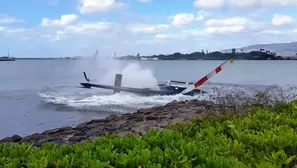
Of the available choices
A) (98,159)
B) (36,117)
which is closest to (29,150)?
(98,159)

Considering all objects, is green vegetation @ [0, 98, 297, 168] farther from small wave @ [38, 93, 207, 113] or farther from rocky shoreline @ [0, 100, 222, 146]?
small wave @ [38, 93, 207, 113]

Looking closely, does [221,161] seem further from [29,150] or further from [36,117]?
[36,117]

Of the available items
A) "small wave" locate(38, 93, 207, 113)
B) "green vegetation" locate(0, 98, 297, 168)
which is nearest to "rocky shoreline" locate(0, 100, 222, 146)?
"green vegetation" locate(0, 98, 297, 168)

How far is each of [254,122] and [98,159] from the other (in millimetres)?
2539

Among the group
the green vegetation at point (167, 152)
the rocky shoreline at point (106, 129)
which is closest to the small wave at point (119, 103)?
the rocky shoreline at point (106, 129)

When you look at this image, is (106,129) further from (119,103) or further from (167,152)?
(119,103)

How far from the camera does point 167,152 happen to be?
3.29 meters

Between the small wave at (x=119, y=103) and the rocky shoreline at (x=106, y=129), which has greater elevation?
the rocky shoreline at (x=106, y=129)

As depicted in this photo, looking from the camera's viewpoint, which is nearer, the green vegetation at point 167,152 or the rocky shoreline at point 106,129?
the green vegetation at point 167,152

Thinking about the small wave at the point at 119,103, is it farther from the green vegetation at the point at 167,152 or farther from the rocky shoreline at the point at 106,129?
the green vegetation at the point at 167,152

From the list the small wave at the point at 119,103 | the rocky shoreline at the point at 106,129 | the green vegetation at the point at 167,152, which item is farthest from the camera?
the small wave at the point at 119,103

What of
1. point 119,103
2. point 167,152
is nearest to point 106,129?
point 167,152

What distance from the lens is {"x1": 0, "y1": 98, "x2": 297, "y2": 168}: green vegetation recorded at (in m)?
3.16

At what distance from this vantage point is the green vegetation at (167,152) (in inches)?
124
